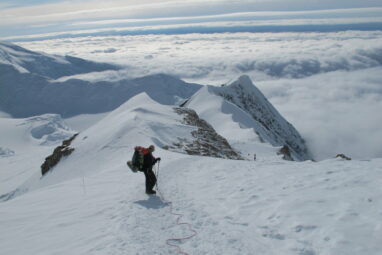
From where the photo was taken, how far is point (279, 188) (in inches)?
465

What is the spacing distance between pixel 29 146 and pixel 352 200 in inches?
7733

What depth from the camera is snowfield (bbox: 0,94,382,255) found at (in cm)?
799

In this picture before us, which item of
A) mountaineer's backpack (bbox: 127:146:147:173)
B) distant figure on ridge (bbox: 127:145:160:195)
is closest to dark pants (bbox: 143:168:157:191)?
distant figure on ridge (bbox: 127:145:160:195)

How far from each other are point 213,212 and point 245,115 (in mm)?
52199

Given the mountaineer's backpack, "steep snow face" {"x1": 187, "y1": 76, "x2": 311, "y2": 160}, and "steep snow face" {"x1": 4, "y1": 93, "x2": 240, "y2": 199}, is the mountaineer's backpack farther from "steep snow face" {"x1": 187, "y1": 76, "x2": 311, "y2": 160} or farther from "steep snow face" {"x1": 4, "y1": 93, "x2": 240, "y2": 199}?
"steep snow face" {"x1": 187, "y1": 76, "x2": 311, "y2": 160}

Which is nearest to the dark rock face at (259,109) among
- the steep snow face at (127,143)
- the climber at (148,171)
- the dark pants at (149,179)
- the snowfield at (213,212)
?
the steep snow face at (127,143)

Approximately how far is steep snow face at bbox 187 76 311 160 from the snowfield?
22.8 m

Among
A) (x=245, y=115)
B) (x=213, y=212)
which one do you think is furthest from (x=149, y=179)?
(x=245, y=115)

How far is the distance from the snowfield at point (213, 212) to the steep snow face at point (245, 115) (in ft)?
74.6

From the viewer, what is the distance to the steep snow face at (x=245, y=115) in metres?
48.2

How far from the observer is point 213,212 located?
34.0 feet

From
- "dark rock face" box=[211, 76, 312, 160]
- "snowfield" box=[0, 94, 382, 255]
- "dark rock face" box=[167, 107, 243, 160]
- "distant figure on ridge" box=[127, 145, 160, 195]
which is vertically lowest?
"dark rock face" box=[211, 76, 312, 160]

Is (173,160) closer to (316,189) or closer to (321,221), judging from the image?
(316,189)

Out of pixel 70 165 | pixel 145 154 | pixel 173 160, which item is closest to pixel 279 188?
pixel 145 154
